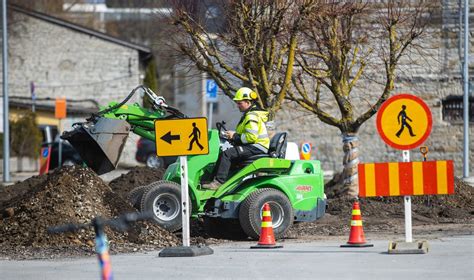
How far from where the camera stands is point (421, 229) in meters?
17.4

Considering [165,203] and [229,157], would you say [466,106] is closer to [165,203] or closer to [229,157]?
[229,157]

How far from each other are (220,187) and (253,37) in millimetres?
5515

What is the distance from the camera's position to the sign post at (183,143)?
13148 millimetres

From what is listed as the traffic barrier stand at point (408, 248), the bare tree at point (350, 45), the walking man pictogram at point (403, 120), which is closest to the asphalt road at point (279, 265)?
the traffic barrier stand at point (408, 248)

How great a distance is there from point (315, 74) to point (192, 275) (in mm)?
11000

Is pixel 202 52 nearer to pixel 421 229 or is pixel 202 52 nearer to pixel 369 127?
pixel 421 229

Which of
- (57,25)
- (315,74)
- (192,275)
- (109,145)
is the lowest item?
(192,275)

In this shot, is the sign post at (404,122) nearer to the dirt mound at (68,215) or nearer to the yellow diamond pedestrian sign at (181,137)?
the yellow diamond pedestrian sign at (181,137)

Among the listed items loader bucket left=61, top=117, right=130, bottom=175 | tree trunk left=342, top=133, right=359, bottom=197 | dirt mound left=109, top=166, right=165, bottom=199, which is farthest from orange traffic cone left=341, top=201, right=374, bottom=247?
dirt mound left=109, top=166, right=165, bottom=199

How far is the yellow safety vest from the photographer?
51.6 ft

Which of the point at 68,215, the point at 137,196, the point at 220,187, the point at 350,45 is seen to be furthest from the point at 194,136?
the point at 350,45

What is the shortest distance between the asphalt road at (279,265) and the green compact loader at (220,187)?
1495 mm

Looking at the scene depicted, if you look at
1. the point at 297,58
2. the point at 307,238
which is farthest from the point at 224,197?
the point at 297,58

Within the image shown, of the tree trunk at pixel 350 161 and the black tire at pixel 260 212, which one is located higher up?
the tree trunk at pixel 350 161
